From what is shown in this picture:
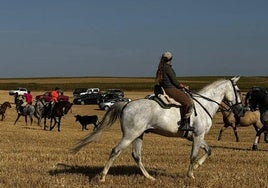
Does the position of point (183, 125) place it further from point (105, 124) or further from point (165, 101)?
point (105, 124)

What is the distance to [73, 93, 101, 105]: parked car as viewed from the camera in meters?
66.3

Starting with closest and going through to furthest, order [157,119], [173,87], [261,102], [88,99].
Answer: [157,119]
[173,87]
[261,102]
[88,99]

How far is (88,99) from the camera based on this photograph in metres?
66.7

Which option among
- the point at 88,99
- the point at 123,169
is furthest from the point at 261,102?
the point at 88,99

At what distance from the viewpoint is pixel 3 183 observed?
10.2 meters

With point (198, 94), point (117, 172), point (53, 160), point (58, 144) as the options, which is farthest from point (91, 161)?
point (58, 144)

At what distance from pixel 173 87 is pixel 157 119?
2.60 feet

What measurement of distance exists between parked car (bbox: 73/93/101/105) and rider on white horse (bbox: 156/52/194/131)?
55308mm

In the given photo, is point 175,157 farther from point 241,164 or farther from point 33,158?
point 33,158

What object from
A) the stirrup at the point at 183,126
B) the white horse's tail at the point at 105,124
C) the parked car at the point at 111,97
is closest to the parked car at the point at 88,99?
the parked car at the point at 111,97

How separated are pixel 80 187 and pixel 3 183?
1.61m

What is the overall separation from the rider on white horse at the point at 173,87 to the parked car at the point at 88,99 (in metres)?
55.3

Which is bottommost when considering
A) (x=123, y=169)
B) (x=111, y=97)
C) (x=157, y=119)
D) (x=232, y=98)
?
(x=111, y=97)

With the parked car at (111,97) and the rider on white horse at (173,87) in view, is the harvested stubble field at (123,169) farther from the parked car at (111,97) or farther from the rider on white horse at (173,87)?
the parked car at (111,97)
